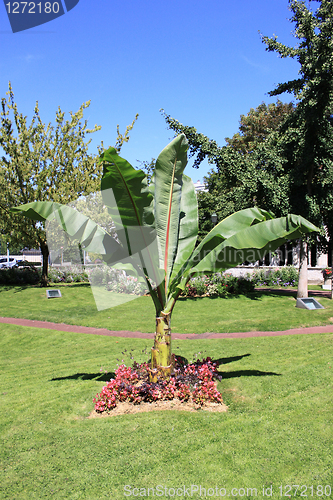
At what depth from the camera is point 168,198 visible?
522 centimetres

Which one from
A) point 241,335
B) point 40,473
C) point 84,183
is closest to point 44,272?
point 84,183

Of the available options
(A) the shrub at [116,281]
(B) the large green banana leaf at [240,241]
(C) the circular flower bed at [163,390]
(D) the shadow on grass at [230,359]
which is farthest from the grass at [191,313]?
(B) the large green banana leaf at [240,241]

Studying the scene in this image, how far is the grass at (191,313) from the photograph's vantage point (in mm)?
11688

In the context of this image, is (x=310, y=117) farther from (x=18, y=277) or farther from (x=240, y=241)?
(x=18, y=277)

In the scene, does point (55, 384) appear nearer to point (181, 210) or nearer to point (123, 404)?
point (123, 404)

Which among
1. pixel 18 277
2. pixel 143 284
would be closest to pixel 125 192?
pixel 143 284

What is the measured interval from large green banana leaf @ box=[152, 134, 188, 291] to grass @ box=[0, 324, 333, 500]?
2.22m

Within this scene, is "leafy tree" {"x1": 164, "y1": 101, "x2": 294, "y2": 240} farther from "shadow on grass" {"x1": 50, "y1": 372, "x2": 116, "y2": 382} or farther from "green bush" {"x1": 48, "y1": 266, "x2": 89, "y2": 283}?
"green bush" {"x1": 48, "y1": 266, "x2": 89, "y2": 283}

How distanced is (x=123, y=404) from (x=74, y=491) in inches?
74.6

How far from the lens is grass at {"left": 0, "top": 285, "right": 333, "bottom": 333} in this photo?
38.3ft

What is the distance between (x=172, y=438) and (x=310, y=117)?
537 inches

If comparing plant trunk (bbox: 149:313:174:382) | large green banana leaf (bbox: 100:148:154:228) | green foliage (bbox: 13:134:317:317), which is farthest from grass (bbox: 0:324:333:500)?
large green banana leaf (bbox: 100:148:154:228)

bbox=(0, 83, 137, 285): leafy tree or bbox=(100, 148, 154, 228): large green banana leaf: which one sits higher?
bbox=(0, 83, 137, 285): leafy tree

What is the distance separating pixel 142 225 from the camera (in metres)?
5.00
